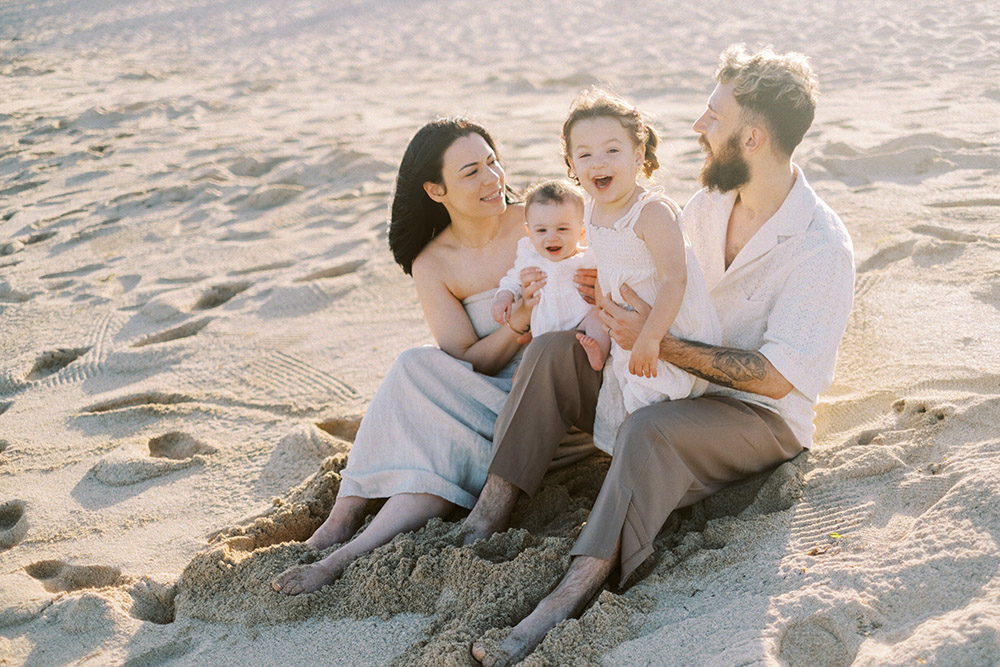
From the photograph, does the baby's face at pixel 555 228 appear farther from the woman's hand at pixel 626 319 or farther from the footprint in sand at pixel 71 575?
the footprint in sand at pixel 71 575

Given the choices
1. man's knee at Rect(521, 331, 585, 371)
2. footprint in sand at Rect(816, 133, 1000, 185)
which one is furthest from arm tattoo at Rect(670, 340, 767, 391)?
A: footprint in sand at Rect(816, 133, 1000, 185)

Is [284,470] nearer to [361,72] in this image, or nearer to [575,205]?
[575,205]

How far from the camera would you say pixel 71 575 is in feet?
10.1

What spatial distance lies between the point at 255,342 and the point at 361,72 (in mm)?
7756

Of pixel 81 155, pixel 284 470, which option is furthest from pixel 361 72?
pixel 284 470

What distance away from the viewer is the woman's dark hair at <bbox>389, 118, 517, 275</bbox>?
3346 millimetres

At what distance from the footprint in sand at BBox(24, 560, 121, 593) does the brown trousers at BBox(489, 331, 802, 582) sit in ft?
4.69

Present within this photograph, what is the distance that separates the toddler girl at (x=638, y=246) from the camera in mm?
2617

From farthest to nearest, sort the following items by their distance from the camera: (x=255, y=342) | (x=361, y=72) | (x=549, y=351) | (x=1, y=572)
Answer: (x=361, y=72) → (x=255, y=342) → (x=1, y=572) → (x=549, y=351)

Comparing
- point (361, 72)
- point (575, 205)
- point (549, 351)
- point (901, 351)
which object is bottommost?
point (901, 351)

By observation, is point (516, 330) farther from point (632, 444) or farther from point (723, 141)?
point (723, 141)

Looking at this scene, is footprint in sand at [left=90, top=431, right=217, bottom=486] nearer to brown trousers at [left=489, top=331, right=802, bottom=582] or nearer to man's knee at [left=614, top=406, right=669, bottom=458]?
brown trousers at [left=489, top=331, right=802, bottom=582]

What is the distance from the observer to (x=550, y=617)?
92.3 inches

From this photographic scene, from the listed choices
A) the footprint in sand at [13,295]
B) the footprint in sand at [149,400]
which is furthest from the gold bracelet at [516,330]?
the footprint in sand at [13,295]
